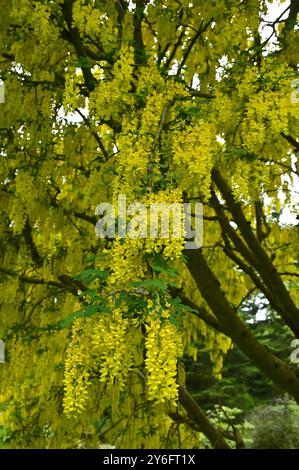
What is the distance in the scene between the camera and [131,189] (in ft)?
6.82

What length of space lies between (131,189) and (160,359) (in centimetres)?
68

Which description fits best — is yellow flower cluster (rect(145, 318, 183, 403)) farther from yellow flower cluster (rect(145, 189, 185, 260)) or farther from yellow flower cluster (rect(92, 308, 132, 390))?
yellow flower cluster (rect(145, 189, 185, 260))

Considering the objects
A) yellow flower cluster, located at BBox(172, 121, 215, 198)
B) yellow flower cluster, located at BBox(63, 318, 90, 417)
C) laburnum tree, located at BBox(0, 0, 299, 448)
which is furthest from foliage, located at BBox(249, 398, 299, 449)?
yellow flower cluster, located at BBox(63, 318, 90, 417)

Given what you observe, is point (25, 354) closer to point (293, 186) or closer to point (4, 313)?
point (4, 313)

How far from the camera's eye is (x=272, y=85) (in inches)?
103

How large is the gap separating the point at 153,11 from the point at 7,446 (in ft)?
12.0

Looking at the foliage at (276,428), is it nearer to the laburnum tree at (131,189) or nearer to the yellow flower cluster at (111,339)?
the laburnum tree at (131,189)

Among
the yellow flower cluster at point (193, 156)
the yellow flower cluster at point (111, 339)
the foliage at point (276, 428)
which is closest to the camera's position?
the yellow flower cluster at point (111, 339)

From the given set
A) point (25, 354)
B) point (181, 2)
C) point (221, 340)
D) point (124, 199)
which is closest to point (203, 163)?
point (124, 199)

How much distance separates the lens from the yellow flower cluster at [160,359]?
5.45 ft

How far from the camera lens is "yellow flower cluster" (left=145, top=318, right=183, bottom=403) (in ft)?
5.45

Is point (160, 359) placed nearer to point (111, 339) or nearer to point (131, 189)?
→ point (111, 339)

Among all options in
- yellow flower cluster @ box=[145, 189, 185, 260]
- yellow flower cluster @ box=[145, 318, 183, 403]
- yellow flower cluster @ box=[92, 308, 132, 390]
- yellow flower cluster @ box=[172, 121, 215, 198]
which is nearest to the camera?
yellow flower cluster @ box=[145, 318, 183, 403]

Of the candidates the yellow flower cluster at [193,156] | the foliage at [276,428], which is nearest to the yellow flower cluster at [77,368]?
the yellow flower cluster at [193,156]
